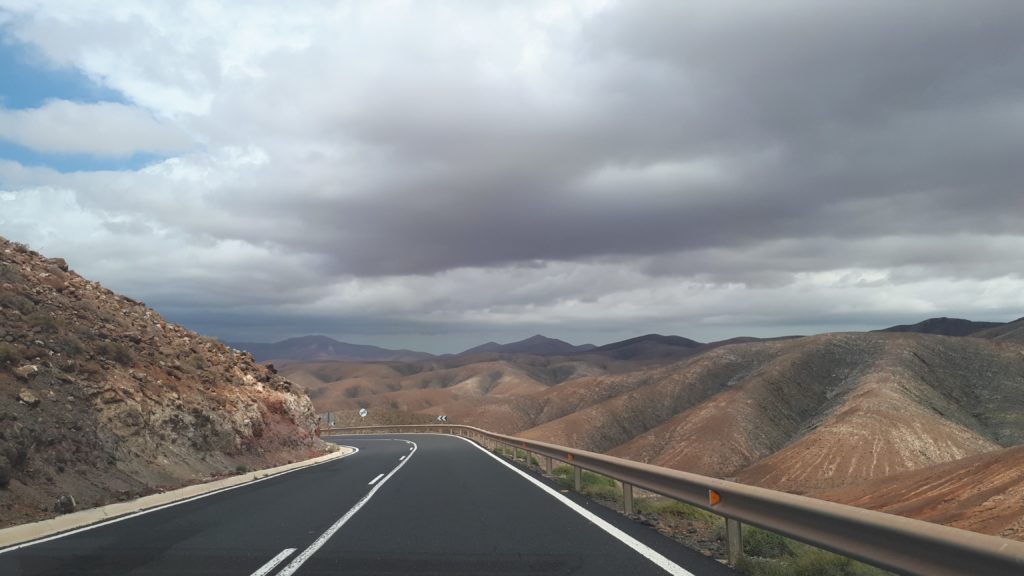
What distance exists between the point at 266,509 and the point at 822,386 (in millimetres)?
101307

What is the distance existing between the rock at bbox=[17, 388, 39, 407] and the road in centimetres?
456

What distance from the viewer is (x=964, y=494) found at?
96.0 feet

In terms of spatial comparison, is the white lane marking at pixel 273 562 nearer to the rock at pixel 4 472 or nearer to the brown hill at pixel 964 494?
the rock at pixel 4 472

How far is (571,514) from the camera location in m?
12.0

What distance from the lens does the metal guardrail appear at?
4.47 metres

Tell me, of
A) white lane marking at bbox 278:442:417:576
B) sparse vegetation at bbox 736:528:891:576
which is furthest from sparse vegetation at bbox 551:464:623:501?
sparse vegetation at bbox 736:528:891:576

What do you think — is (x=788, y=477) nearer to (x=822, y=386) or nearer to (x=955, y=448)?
(x=955, y=448)

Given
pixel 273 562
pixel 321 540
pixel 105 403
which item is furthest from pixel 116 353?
pixel 273 562

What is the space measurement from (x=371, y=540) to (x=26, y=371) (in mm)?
12344

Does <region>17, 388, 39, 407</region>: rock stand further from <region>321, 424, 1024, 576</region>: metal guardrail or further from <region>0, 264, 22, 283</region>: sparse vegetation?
<region>321, 424, 1024, 576</region>: metal guardrail

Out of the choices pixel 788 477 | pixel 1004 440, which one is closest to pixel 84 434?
pixel 788 477

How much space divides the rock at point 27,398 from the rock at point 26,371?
860 mm

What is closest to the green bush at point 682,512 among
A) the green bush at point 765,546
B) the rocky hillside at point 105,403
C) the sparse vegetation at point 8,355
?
the green bush at point 765,546

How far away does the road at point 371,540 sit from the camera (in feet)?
25.8
